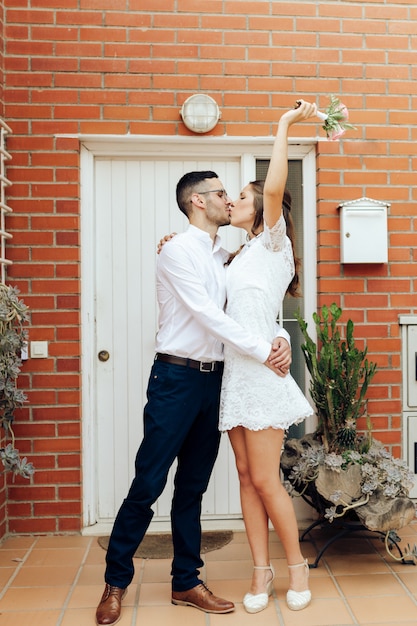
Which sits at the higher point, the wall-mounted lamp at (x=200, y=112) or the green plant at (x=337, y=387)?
the wall-mounted lamp at (x=200, y=112)

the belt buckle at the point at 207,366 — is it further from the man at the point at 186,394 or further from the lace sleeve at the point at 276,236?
the lace sleeve at the point at 276,236

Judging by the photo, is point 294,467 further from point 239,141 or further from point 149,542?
point 239,141

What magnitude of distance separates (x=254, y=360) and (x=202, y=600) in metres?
1.10

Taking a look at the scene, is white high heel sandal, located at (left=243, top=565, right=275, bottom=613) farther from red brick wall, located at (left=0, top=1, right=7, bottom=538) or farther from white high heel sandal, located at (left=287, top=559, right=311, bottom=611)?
red brick wall, located at (left=0, top=1, right=7, bottom=538)

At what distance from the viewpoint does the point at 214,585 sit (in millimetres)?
3068

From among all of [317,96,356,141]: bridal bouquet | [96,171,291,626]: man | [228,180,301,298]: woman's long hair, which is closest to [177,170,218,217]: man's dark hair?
[96,171,291,626]: man

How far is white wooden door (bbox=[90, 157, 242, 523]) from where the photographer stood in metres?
3.86

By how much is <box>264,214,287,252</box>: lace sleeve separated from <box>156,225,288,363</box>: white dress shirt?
0.30 meters

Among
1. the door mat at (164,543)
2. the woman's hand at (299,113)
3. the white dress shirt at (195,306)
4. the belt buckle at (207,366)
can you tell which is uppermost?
the woman's hand at (299,113)

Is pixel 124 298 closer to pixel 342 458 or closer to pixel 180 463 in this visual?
pixel 180 463

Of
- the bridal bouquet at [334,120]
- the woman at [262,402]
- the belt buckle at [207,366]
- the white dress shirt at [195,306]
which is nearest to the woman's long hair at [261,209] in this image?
the woman at [262,402]

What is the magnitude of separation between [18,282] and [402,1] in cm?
287

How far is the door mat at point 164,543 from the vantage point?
138 inches

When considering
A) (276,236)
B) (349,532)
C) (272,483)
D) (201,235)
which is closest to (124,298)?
(201,235)
